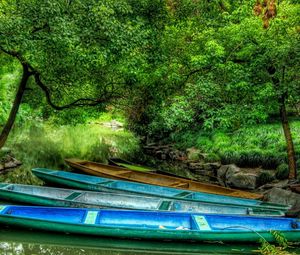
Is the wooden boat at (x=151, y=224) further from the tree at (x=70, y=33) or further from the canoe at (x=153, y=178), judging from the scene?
the tree at (x=70, y=33)

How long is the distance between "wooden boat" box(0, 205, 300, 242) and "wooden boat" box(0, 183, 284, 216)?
0.67 meters

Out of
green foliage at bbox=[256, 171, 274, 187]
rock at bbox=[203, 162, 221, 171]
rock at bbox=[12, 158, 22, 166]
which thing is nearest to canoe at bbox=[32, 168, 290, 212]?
rock at bbox=[12, 158, 22, 166]

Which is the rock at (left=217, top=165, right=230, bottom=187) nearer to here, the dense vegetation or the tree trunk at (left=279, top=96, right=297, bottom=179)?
the tree trunk at (left=279, top=96, right=297, bottom=179)

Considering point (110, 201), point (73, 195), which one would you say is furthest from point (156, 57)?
point (73, 195)

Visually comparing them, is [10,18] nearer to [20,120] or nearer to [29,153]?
[29,153]

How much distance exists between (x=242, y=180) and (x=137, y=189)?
4.60 meters

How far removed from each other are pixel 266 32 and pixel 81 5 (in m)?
5.76

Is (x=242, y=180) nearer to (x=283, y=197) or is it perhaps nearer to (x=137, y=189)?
(x=283, y=197)

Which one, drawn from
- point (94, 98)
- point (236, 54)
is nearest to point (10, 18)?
point (94, 98)

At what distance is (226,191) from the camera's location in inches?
448

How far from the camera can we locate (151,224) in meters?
7.98

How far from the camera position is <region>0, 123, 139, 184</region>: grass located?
17.0 meters

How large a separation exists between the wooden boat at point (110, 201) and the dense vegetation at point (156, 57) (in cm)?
226

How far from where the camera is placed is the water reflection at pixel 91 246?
6.97m
